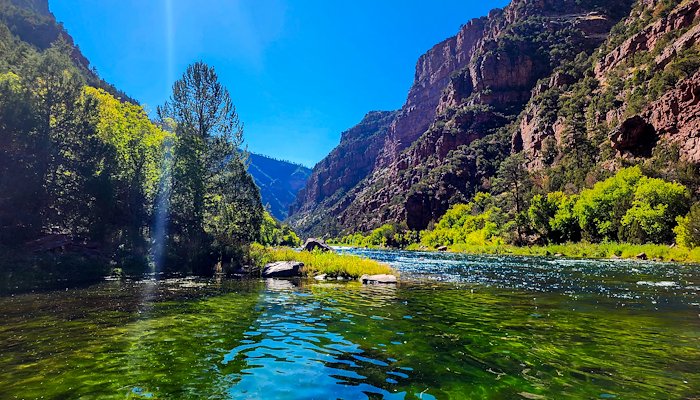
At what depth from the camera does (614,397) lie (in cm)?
630

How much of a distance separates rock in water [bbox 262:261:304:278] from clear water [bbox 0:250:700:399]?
1114 cm

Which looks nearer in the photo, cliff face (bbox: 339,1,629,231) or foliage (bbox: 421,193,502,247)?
foliage (bbox: 421,193,502,247)

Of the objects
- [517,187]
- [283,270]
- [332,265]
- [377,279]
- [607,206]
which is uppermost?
[517,187]

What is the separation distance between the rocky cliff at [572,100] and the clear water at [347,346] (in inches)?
2616

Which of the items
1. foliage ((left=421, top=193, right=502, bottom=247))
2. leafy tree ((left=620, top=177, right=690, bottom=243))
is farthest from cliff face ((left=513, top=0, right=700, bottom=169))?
foliage ((left=421, top=193, right=502, bottom=247))

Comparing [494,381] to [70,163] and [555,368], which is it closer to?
[555,368]

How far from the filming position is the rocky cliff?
75562mm

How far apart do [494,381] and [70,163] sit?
36.2 metres

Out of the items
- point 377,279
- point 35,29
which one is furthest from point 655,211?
point 35,29

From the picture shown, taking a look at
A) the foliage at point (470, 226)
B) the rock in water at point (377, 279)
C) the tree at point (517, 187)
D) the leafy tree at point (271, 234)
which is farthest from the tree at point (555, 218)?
the rock in water at point (377, 279)

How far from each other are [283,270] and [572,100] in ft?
411

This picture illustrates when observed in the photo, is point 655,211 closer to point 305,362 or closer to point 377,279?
point 377,279

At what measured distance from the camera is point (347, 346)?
9.60 m

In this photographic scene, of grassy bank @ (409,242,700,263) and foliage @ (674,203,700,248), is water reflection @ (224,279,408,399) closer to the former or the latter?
grassy bank @ (409,242,700,263)
